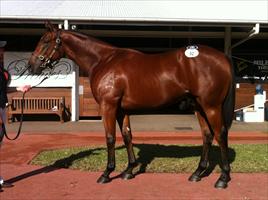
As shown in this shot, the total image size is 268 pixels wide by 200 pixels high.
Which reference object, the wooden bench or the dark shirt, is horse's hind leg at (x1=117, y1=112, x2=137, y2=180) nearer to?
the dark shirt

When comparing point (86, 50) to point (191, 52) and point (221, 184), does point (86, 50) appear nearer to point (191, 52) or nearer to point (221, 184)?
point (191, 52)

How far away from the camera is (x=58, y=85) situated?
16.3 meters

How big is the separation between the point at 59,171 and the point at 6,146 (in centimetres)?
325

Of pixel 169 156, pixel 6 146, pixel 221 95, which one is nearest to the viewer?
pixel 221 95

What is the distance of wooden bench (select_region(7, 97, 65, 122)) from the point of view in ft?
51.9

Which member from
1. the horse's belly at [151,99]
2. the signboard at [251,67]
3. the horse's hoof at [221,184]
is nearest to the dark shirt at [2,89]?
the horse's belly at [151,99]

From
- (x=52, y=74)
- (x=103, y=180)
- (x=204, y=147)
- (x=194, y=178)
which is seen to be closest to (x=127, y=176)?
(x=103, y=180)

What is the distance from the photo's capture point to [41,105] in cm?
1605

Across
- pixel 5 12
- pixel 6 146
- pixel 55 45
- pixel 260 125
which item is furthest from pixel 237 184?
pixel 5 12

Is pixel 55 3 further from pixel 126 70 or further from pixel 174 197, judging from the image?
pixel 174 197

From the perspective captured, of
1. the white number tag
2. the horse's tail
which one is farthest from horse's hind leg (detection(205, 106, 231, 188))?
the white number tag

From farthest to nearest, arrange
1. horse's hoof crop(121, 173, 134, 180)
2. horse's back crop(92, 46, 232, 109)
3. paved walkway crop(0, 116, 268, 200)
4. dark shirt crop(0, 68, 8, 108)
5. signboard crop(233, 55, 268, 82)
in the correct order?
signboard crop(233, 55, 268, 82)
horse's hoof crop(121, 173, 134, 180)
horse's back crop(92, 46, 232, 109)
dark shirt crop(0, 68, 8, 108)
paved walkway crop(0, 116, 268, 200)

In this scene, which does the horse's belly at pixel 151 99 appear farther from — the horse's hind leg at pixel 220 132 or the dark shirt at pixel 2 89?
the dark shirt at pixel 2 89

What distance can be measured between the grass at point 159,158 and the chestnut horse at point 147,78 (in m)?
0.82
